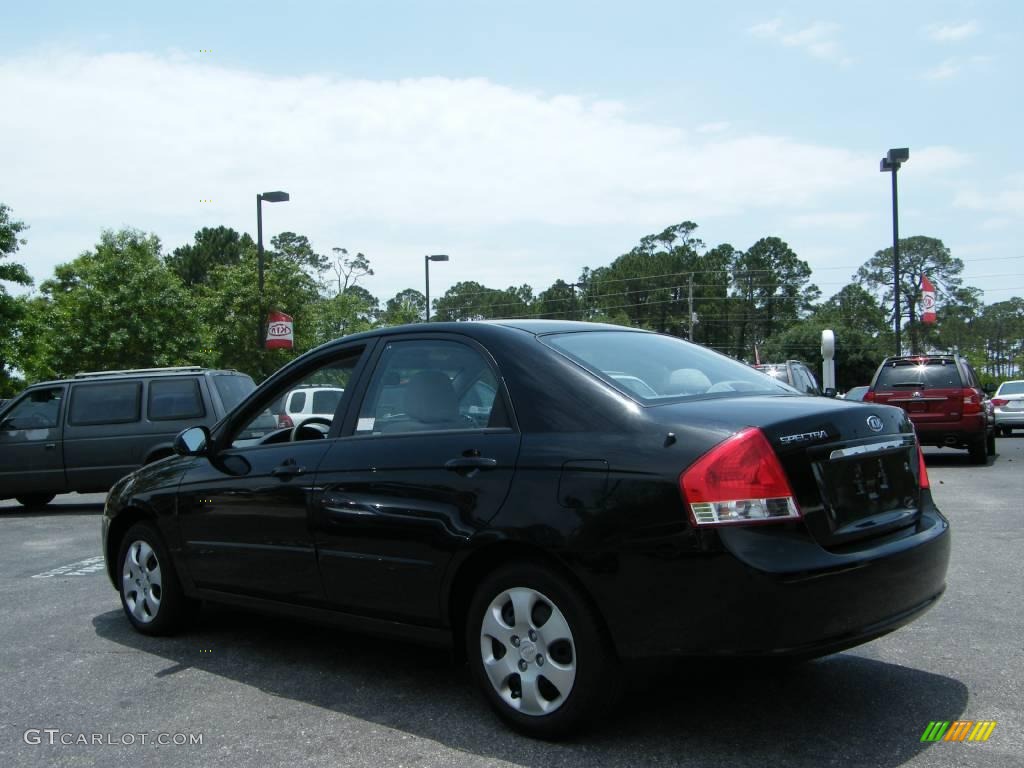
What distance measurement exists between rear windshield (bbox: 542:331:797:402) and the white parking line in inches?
210

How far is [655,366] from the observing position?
4223mm

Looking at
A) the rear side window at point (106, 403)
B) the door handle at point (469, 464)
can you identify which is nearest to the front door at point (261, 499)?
the door handle at point (469, 464)

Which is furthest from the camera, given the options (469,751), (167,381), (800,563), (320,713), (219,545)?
(167,381)

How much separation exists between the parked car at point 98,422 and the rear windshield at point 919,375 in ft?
34.7

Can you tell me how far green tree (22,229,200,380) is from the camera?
31.2 m

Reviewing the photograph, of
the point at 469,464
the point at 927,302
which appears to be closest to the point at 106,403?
the point at 469,464

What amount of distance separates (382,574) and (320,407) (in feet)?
2.93

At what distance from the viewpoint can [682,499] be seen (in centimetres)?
330

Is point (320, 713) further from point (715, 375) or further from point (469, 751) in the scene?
point (715, 375)

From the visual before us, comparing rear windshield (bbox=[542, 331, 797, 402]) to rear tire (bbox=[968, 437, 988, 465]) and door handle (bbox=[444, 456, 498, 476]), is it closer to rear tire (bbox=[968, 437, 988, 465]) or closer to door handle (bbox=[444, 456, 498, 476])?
door handle (bbox=[444, 456, 498, 476])

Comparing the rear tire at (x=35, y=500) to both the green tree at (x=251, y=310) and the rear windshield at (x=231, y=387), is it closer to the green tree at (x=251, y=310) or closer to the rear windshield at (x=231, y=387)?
the rear windshield at (x=231, y=387)

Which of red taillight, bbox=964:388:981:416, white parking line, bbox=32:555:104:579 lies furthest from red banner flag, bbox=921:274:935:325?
white parking line, bbox=32:555:104:579

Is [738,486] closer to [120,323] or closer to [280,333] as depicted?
[280,333]

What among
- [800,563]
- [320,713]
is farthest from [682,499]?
[320,713]
